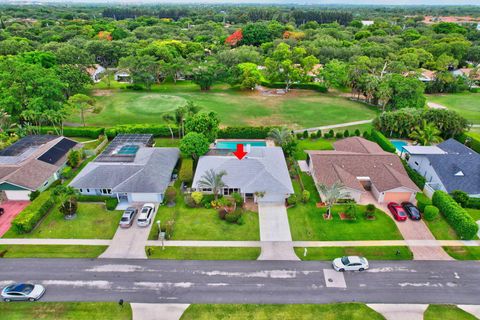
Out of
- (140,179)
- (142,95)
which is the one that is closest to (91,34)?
(142,95)

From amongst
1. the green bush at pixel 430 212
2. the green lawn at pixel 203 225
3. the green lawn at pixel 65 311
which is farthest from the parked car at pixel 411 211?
the green lawn at pixel 65 311

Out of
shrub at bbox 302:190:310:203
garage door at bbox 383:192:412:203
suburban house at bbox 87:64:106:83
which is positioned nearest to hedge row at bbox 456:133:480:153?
garage door at bbox 383:192:412:203

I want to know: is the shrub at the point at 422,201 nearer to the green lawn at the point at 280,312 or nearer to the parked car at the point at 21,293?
the green lawn at the point at 280,312

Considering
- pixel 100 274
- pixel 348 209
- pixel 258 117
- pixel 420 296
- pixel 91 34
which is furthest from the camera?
pixel 91 34

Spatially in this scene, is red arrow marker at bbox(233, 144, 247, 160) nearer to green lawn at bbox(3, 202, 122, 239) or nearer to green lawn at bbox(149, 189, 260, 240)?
green lawn at bbox(149, 189, 260, 240)

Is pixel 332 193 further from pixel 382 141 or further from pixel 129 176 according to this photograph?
pixel 129 176

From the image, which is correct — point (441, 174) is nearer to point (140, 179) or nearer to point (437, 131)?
point (437, 131)

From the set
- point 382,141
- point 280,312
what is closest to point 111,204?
point 280,312
